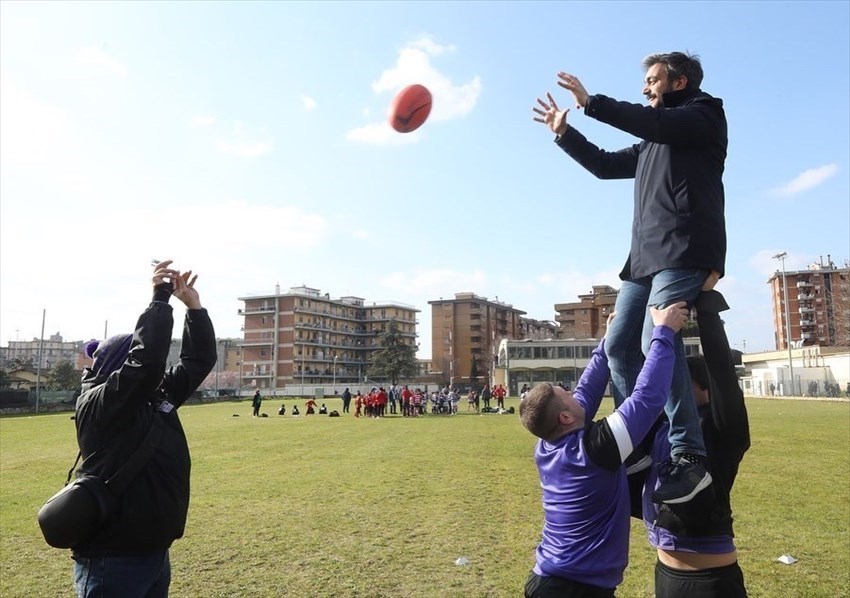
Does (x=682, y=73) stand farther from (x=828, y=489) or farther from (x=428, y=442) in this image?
(x=428, y=442)

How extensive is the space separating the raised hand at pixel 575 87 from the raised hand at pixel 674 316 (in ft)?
3.66

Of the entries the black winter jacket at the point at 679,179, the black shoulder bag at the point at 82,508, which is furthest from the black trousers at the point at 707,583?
the black shoulder bag at the point at 82,508

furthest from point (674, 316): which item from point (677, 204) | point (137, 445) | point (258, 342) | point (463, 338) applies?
point (463, 338)

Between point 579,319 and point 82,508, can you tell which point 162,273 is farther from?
point 579,319

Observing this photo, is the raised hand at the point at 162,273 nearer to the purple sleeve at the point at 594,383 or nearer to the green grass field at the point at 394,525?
the purple sleeve at the point at 594,383

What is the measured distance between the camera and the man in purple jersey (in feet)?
9.28

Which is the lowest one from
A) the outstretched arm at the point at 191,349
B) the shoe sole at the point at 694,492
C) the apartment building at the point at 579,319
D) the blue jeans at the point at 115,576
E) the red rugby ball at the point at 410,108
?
the blue jeans at the point at 115,576

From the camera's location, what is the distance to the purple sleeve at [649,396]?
2.80 meters

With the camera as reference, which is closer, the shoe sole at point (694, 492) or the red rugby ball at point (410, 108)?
the shoe sole at point (694, 492)

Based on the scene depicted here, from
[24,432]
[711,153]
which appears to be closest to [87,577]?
[711,153]

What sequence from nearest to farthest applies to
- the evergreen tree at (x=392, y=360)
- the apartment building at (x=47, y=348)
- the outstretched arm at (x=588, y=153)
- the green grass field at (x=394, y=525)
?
the outstretched arm at (x=588, y=153) → the green grass field at (x=394, y=525) → the evergreen tree at (x=392, y=360) → the apartment building at (x=47, y=348)

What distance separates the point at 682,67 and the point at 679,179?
0.64 metres

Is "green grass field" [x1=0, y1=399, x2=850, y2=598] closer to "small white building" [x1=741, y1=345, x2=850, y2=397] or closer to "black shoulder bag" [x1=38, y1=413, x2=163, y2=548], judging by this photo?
"black shoulder bag" [x1=38, y1=413, x2=163, y2=548]

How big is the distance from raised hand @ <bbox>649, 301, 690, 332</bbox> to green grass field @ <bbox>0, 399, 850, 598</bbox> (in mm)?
4403
